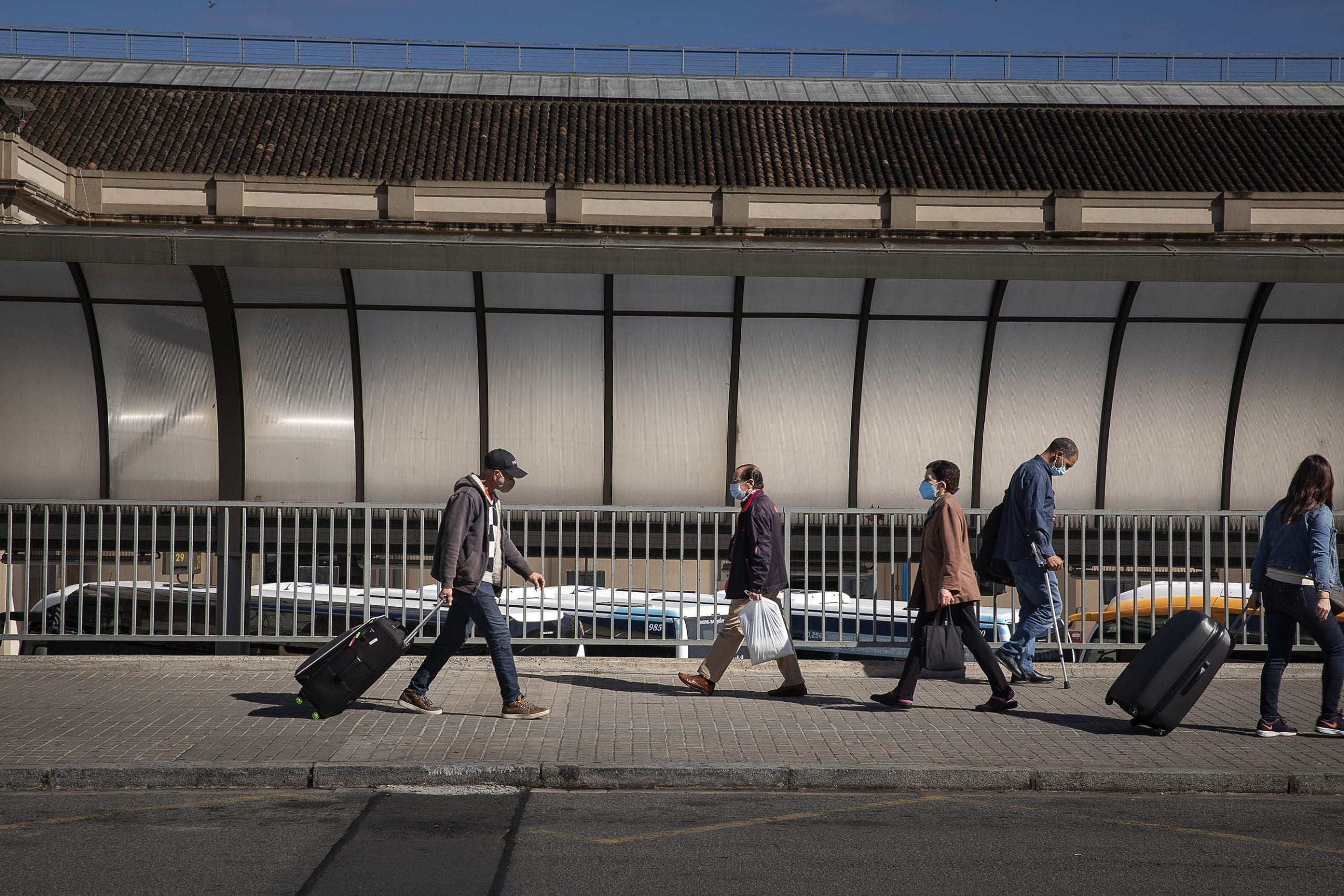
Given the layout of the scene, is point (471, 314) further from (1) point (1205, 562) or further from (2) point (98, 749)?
(1) point (1205, 562)

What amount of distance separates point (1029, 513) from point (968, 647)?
40.1 inches

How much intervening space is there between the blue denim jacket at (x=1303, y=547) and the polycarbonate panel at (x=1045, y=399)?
3.61 metres

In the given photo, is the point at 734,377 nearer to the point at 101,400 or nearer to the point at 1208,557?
the point at 1208,557

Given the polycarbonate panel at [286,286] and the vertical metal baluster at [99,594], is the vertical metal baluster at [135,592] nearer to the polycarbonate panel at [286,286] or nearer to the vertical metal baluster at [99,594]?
the vertical metal baluster at [99,594]

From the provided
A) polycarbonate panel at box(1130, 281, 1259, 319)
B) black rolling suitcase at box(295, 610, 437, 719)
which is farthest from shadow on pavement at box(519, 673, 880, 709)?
polycarbonate panel at box(1130, 281, 1259, 319)

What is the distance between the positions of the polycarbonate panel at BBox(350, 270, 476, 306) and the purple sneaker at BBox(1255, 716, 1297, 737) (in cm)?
657

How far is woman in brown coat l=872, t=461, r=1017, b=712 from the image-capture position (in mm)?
7223

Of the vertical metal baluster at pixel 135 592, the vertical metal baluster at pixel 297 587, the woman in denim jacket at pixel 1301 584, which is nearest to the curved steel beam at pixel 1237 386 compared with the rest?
the woman in denim jacket at pixel 1301 584

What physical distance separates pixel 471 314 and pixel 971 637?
506 cm

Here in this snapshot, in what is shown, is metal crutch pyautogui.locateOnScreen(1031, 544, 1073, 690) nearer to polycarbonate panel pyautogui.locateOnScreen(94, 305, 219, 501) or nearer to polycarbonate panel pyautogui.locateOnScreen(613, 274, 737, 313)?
polycarbonate panel pyautogui.locateOnScreen(613, 274, 737, 313)

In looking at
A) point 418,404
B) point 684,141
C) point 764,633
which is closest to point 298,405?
point 418,404

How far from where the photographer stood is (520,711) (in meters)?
7.00

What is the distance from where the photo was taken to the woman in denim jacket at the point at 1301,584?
6.55 metres

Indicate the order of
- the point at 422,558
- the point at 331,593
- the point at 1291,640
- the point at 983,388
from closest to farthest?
the point at 1291,640, the point at 422,558, the point at 331,593, the point at 983,388
